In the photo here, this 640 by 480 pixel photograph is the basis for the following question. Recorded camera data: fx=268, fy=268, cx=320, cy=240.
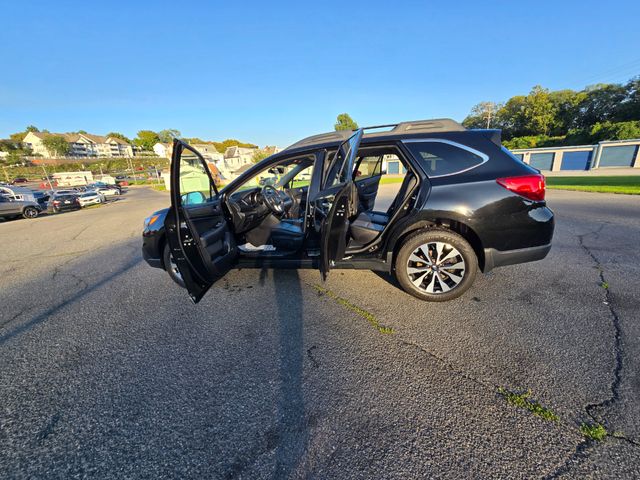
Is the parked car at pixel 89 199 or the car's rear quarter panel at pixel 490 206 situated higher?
the car's rear quarter panel at pixel 490 206

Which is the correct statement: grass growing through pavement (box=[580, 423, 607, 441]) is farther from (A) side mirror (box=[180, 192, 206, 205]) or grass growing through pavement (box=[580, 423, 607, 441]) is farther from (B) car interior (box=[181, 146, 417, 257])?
(A) side mirror (box=[180, 192, 206, 205])

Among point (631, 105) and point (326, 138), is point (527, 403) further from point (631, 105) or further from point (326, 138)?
point (631, 105)

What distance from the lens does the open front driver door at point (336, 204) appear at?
2.70 m

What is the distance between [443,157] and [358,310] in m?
1.86

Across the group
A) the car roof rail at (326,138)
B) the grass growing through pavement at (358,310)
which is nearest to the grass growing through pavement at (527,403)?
the grass growing through pavement at (358,310)

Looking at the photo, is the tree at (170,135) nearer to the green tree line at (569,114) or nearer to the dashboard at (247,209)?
the dashboard at (247,209)

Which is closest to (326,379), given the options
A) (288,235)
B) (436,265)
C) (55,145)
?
(436,265)

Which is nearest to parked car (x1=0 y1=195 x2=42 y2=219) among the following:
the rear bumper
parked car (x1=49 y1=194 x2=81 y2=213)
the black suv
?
parked car (x1=49 y1=194 x2=81 y2=213)

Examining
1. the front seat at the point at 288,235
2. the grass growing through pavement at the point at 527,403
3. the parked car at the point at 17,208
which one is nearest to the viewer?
the grass growing through pavement at the point at 527,403

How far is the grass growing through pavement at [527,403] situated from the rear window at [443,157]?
6.47 ft

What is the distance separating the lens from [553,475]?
1302mm

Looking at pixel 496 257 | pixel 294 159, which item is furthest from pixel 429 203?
pixel 294 159

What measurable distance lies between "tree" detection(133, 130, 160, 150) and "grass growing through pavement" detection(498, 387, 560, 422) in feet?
392

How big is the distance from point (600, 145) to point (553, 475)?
141 ft
